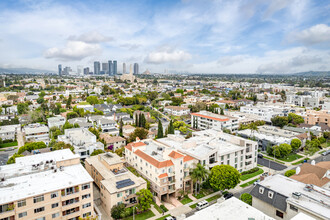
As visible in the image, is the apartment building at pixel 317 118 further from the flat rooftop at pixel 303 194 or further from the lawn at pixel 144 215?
the lawn at pixel 144 215

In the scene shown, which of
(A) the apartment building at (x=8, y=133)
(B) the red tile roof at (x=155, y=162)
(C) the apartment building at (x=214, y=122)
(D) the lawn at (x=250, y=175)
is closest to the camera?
(B) the red tile roof at (x=155, y=162)

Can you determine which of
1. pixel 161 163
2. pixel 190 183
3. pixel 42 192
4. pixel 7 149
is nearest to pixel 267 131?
pixel 190 183

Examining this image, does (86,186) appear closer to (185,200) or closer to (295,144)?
(185,200)

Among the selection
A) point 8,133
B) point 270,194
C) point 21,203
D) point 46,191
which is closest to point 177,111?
point 8,133

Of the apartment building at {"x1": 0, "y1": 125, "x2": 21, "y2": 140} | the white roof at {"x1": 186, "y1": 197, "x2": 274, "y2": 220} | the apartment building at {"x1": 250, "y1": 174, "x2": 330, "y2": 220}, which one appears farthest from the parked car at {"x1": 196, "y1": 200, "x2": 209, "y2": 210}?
the apartment building at {"x1": 0, "y1": 125, "x2": 21, "y2": 140}

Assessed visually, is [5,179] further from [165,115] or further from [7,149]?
[165,115]

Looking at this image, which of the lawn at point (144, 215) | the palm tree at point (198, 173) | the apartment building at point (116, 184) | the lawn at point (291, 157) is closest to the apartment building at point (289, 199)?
the palm tree at point (198, 173)
